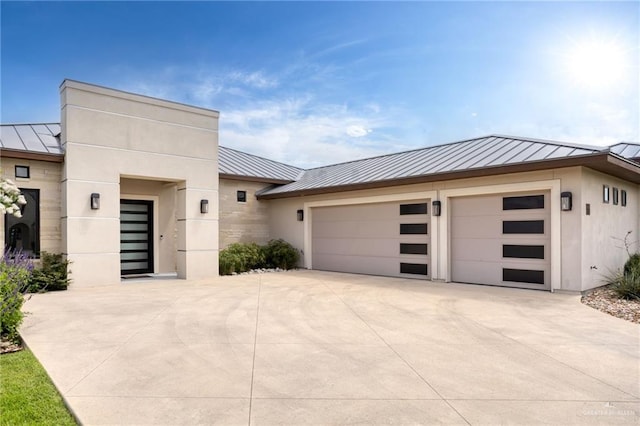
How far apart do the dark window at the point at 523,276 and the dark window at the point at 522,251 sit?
1.12 feet

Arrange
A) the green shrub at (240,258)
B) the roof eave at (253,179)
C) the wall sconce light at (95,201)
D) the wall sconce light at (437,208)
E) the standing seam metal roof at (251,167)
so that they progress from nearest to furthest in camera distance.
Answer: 1. the wall sconce light at (95,201)
2. the wall sconce light at (437,208)
3. the green shrub at (240,258)
4. the roof eave at (253,179)
5. the standing seam metal roof at (251,167)

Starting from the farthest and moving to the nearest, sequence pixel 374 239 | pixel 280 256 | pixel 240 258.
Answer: pixel 280 256 < pixel 240 258 < pixel 374 239

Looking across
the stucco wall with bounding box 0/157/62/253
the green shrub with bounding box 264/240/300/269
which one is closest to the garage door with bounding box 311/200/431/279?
the green shrub with bounding box 264/240/300/269

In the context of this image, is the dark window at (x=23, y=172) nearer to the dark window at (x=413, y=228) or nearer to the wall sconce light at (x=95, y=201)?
the wall sconce light at (x=95, y=201)

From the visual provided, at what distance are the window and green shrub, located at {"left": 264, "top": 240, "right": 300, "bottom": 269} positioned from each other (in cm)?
661

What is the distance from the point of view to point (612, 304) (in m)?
7.58

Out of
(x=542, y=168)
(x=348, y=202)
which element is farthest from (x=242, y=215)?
(x=542, y=168)

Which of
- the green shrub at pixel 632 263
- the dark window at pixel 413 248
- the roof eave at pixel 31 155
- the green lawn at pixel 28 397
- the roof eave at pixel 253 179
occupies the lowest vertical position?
the green lawn at pixel 28 397

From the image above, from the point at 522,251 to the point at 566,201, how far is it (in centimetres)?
155

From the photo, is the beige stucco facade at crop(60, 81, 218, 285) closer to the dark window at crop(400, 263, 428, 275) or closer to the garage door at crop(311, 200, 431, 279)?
the garage door at crop(311, 200, 431, 279)

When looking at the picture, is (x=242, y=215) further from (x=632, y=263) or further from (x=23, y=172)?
(x=632, y=263)

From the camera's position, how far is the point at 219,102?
15.8 m

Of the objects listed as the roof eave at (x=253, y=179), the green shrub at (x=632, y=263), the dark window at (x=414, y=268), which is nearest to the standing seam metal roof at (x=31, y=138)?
the roof eave at (x=253, y=179)

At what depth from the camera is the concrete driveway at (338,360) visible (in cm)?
321
